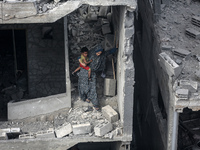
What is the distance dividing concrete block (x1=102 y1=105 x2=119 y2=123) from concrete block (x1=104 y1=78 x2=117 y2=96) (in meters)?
0.51

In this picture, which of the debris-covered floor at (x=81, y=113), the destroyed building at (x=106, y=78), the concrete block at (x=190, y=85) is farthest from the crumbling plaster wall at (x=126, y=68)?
the concrete block at (x=190, y=85)

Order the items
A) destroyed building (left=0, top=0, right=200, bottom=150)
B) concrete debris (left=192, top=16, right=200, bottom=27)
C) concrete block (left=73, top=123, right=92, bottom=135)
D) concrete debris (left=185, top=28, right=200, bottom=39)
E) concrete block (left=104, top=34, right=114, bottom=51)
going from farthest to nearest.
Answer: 1. concrete debris (left=192, top=16, right=200, bottom=27)
2. concrete debris (left=185, top=28, right=200, bottom=39)
3. concrete block (left=104, top=34, right=114, bottom=51)
4. concrete block (left=73, top=123, right=92, bottom=135)
5. destroyed building (left=0, top=0, right=200, bottom=150)

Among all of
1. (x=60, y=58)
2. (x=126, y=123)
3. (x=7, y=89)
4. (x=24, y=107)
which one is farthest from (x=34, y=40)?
(x=126, y=123)

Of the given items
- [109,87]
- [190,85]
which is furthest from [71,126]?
[190,85]

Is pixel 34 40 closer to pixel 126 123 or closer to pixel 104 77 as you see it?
pixel 104 77

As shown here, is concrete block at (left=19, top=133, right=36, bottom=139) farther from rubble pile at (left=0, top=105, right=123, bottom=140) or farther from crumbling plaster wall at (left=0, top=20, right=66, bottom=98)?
crumbling plaster wall at (left=0, top=20, right=66, bottom=98)

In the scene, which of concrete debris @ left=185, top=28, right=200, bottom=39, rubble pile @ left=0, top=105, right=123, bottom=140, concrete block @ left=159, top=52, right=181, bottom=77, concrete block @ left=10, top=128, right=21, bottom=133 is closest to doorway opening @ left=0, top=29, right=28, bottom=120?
rubble pile @ left=0, top=105, right=123, bottom=140

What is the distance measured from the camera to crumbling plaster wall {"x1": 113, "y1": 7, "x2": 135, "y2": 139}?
29.6 ft

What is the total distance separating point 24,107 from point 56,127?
3.55 ft

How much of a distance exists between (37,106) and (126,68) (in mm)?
2890

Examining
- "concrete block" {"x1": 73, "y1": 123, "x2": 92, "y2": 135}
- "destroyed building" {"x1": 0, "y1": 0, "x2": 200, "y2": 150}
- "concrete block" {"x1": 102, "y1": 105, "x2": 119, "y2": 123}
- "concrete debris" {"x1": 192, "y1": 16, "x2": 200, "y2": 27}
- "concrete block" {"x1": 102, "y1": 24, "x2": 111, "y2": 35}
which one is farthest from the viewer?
"concrete debris" {"x1": 192, "y1": 16, "x2": 200, "y2": 27}

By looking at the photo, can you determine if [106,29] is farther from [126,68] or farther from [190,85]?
[190,85]

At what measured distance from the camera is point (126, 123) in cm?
992

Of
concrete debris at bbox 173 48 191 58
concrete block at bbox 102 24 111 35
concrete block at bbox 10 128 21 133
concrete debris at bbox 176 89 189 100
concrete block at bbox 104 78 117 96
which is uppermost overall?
concrete block at bbox 102 24 111 35
